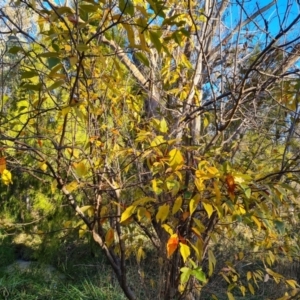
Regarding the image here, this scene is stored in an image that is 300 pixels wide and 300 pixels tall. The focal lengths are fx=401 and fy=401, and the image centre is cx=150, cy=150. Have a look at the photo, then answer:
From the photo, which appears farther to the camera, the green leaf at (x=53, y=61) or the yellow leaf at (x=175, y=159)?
the yellow leaf at (x=175, y=159)

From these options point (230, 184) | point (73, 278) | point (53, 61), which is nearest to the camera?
point (53, 61)

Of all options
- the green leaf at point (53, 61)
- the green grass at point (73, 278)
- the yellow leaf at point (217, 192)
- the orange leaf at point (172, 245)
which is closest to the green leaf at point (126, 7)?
the green leaf at point (53, 61)

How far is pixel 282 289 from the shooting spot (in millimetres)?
4363

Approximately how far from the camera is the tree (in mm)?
1414

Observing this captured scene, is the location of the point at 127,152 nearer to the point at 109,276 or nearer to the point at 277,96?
the point at 277,96

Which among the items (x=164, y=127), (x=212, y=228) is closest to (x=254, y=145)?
(x=212, y=228)

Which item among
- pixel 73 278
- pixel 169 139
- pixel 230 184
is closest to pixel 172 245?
pixel 230 184

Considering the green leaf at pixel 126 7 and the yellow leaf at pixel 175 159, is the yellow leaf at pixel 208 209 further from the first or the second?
the green leaf at pixel 126 7

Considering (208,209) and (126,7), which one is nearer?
(126,7)

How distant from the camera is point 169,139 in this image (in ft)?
6.57

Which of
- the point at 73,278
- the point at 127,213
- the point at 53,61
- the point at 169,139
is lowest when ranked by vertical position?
the point at 73,278

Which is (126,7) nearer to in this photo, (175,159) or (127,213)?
(175,159)

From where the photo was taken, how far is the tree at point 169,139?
1.41 metres

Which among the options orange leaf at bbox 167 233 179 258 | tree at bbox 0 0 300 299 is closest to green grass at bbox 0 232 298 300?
tree at bbox 0 0 300 299
